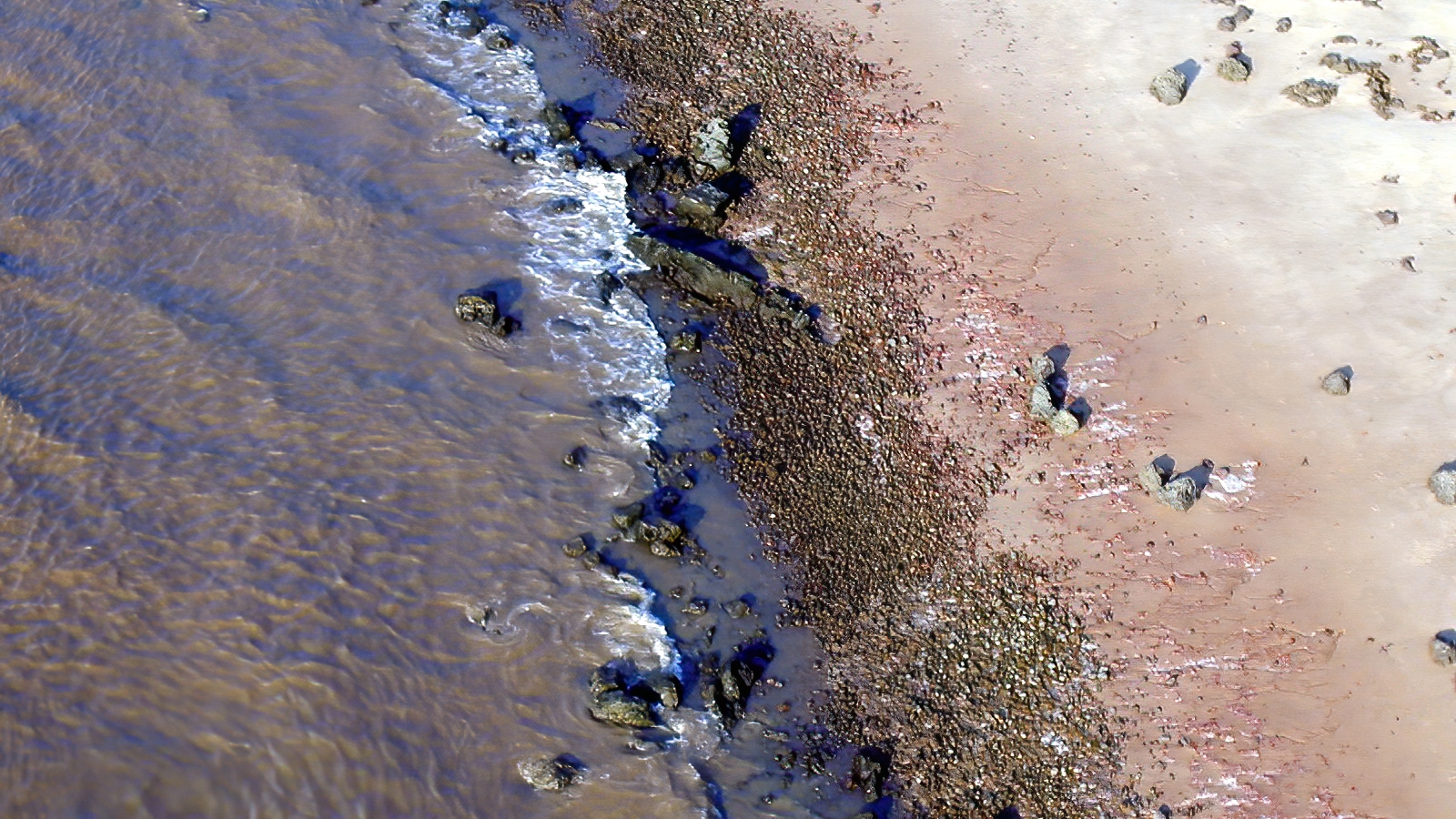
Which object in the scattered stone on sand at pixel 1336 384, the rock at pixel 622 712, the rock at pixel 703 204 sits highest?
the rock at pixel 703 204

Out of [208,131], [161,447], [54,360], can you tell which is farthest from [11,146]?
[161,447]

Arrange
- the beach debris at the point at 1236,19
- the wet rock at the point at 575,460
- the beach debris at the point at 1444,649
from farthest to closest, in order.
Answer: the beach debris at the point at 1236,19, the wet rock at the point at 575,460, the beach debris at the point at 1444,649

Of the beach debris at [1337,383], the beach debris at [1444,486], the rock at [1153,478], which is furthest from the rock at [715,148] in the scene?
the beach debris at [1444,486]

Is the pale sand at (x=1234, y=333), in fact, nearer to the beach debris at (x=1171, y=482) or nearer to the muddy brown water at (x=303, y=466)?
the beach debris at (x=1171, y=482)

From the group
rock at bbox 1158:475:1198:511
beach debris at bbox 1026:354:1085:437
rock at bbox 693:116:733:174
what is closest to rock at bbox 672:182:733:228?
rock at bbox 693:116:733:174

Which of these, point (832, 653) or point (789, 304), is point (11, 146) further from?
point (832, 653)

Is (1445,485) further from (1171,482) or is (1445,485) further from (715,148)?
(715,148)

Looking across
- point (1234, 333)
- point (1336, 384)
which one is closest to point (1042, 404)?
point (1234, 333)
